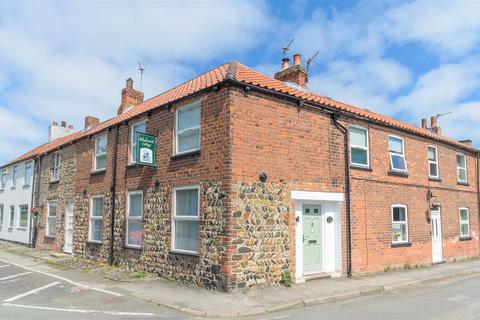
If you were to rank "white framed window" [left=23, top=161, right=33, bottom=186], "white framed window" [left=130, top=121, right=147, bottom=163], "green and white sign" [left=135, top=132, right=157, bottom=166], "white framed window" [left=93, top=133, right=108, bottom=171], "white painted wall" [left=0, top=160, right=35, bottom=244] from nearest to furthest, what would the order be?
"green and white sign" [left=135, top=132, right=157, bottom=166]
"white framed window" [left=130, top=121, right=147, bottom=163]
"white framed window" [left=93, top=133, right=108, bottom=171]
"white painted wall" [left=0, top=160, right=35, bottom=244]
"white framed window" [left=23, top=161, right=33, bottom=186]

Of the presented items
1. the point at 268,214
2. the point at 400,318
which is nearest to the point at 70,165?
the point at 268,214

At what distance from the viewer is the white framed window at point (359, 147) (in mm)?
13562

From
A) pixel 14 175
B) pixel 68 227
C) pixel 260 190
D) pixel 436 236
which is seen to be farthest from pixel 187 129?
pixel 14 175

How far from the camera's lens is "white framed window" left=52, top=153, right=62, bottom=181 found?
1988 cm

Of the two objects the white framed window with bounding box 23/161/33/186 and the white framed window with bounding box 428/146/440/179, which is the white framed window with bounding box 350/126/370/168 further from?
the white framed window with bounding box 23/161/33/186

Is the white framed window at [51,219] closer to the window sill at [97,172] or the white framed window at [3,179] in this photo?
the window sill at [97,172]

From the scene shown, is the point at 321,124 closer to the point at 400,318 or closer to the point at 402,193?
the point at 402,193

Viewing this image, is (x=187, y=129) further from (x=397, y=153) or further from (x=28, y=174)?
(x=28, y=174)

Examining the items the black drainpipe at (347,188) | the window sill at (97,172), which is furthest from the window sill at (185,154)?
the window sill at (97,172)

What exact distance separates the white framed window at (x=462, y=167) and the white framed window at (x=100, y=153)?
15.7m

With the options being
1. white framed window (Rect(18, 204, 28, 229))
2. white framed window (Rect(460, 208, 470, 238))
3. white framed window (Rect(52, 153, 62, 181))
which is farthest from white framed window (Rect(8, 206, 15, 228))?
white framed window (Rect(460, 208, 470, 238))

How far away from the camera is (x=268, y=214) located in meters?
10.7

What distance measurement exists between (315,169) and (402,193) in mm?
4805

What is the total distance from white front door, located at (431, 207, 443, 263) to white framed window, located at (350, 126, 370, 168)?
15.7 feet
